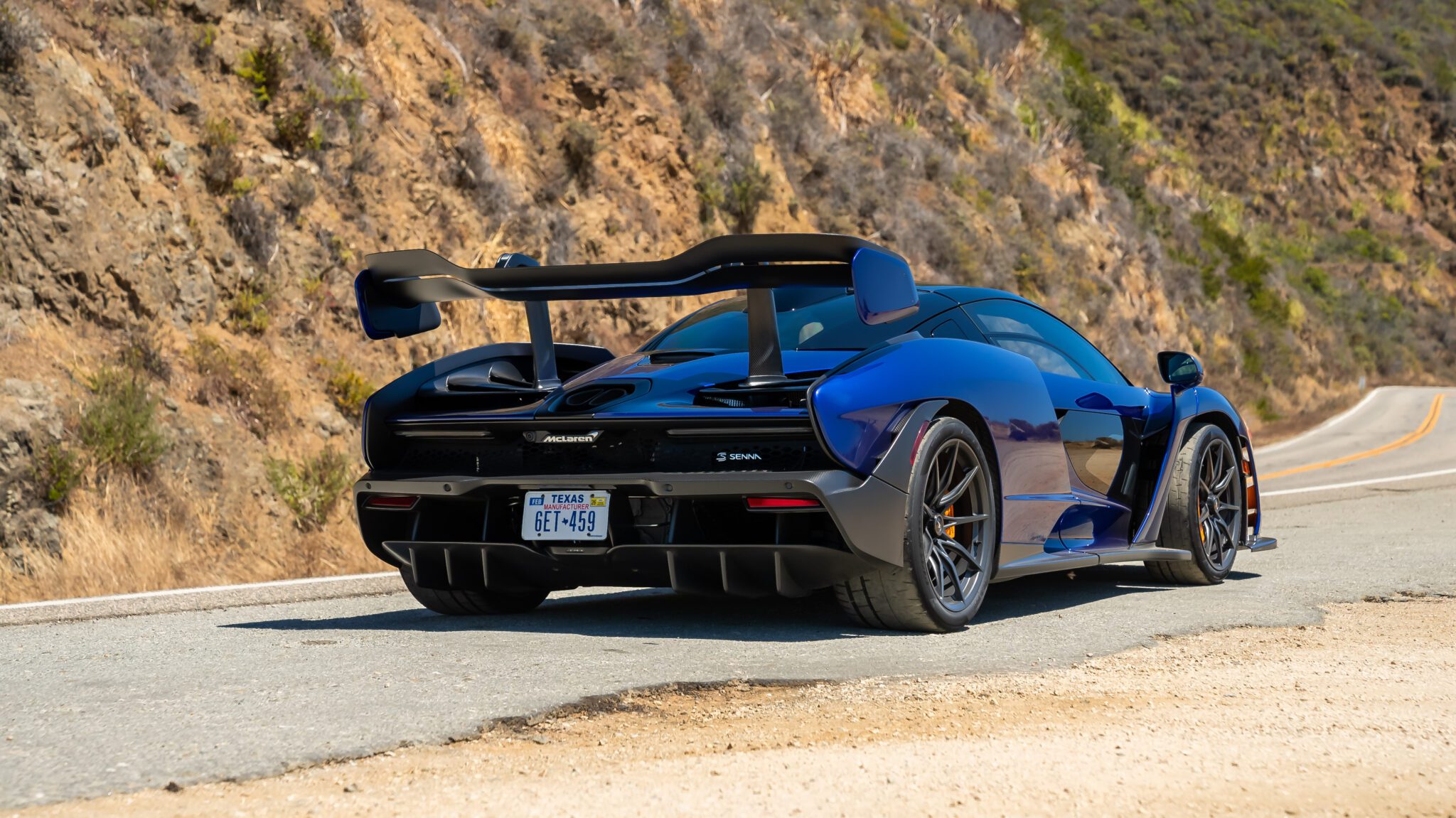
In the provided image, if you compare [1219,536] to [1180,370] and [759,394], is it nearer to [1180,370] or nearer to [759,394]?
[1180,370]

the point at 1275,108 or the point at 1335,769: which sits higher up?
the point at 1275,108

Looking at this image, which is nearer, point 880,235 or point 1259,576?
point 1259,576

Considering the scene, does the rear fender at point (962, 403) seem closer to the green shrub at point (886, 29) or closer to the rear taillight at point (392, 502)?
the rear taillight at point (392, 502)

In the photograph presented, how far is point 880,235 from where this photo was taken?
78.7 feet

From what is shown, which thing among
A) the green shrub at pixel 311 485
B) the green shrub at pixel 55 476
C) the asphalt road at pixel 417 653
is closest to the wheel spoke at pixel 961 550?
the asphalt road at pixel 417 653

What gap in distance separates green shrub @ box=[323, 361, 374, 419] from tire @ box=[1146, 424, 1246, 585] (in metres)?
7.75

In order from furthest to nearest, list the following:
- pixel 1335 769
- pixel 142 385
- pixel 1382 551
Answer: pixel 142 385 < pixel 1382 551 < pixel 1335 769

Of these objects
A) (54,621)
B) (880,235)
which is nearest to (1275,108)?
(880,235)

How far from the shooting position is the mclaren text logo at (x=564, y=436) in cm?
549

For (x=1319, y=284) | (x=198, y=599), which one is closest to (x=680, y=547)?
(x=198, y=599)

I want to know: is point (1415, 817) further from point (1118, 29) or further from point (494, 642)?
point (1118, 29)

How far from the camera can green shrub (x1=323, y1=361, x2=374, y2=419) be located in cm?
1312

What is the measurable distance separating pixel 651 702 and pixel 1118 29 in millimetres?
59510

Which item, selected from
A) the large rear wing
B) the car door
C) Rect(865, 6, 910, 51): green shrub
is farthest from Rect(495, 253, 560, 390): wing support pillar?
Rect(865, 6, 910, 51): green shrub
